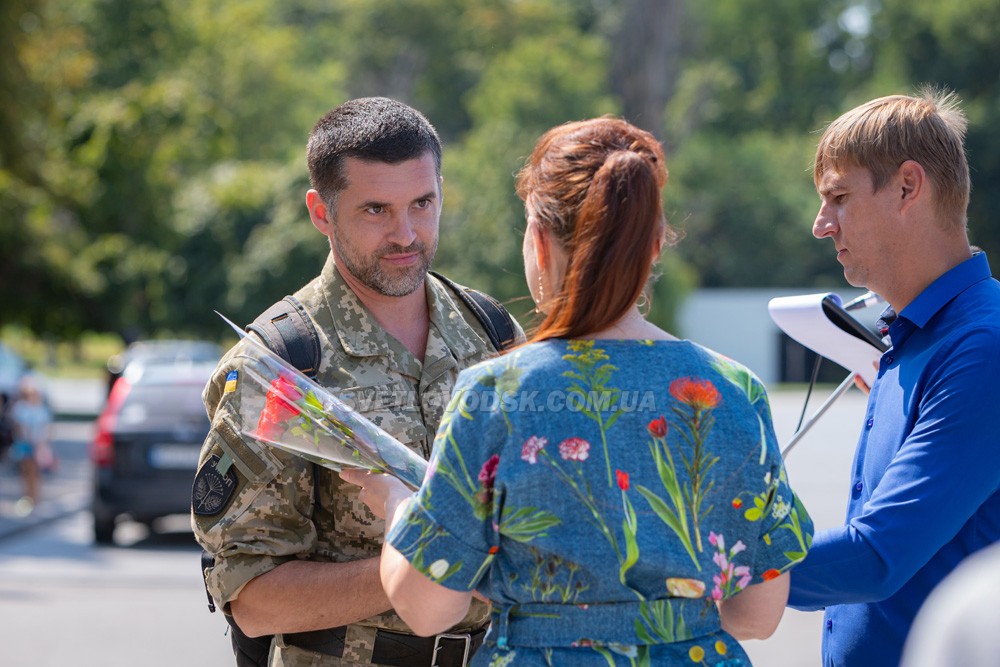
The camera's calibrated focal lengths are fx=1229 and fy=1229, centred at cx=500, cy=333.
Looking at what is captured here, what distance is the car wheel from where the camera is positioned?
1141 centimetres

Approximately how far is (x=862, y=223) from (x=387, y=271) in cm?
99

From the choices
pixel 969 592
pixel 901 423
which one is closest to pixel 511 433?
pixel 969 592

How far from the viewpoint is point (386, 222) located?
2.64 m

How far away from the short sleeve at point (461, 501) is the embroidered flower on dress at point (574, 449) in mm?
96

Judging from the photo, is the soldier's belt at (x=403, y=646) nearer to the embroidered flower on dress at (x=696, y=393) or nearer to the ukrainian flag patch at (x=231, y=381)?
the ukrainian flag patch at (x=231, y=381)

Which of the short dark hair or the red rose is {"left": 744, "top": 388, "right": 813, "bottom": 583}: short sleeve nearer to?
the red rose

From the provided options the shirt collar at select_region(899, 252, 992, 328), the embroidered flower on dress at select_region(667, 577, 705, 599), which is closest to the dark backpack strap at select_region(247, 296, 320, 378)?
the embroidered flower on dress at select_region(667, 577, 705, 599)

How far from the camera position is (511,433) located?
1831 millimetres

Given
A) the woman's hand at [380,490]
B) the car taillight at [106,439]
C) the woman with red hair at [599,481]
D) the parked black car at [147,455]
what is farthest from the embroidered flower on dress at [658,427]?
the car taillight at [106,439]

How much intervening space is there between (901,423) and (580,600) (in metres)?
0.91

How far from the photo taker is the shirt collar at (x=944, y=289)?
2.45 meters

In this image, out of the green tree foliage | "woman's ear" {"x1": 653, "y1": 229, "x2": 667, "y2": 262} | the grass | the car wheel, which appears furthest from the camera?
the grass

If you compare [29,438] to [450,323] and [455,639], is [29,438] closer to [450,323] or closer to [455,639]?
[450,323]

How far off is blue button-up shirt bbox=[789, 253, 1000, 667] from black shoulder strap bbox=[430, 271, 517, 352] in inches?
33.5
